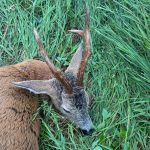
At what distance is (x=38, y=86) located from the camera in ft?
23.4

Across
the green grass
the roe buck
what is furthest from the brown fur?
the green grass

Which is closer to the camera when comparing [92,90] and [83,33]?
[83,33]

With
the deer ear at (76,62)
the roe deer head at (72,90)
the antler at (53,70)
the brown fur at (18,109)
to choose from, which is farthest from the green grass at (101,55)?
the antler at (53,70)

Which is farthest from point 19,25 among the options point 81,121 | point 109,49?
point 81,121

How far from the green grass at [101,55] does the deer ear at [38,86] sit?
292 mm

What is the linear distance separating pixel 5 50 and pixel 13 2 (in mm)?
776

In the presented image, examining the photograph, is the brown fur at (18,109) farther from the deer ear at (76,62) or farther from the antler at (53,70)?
the antler at (53,70)

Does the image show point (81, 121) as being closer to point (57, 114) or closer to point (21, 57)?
point (57, 114)

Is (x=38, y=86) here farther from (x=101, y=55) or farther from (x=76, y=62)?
(x=101, y=55)

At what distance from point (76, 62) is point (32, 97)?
72cm

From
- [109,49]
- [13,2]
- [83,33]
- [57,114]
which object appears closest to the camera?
[83,33]

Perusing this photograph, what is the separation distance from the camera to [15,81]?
7219mm

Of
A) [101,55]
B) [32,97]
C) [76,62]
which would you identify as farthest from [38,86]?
[101,55]

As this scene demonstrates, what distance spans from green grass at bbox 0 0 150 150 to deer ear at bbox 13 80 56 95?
29cm
